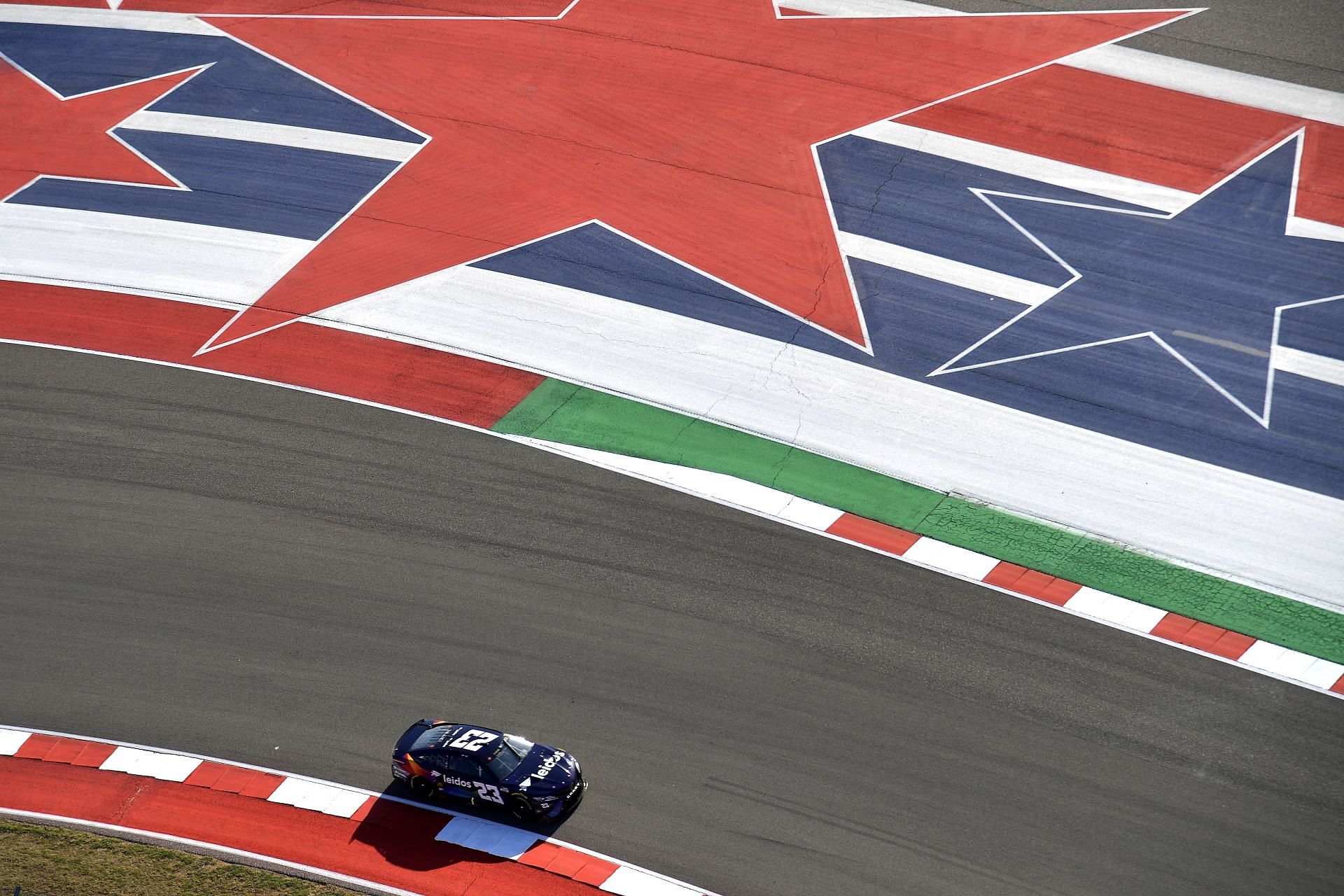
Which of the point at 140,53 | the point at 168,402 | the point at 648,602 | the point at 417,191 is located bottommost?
the point at 648,602

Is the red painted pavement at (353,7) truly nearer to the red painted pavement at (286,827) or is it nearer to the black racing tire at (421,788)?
the red painted pavement at (286,827)

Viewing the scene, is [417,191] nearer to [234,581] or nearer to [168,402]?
[168,402]

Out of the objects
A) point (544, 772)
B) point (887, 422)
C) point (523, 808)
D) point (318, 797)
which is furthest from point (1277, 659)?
point (318, 797)

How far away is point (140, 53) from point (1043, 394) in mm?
27390

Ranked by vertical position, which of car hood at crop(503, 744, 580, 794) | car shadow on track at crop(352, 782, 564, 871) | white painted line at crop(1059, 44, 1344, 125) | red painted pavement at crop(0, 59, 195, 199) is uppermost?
red painted pavement at crop(0, 59, 195, 199)

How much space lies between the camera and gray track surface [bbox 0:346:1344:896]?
17.4 metres

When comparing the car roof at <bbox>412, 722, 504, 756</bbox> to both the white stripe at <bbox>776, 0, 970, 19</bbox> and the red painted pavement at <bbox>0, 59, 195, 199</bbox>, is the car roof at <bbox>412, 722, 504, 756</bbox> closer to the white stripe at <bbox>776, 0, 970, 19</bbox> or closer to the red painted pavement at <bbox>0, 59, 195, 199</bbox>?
the red painted pavement at <bbox>0, 59, 195, 199</bbox>

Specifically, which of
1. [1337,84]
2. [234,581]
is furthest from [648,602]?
[1337,84]

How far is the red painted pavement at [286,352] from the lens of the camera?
2477 cm

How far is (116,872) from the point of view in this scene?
17.3m

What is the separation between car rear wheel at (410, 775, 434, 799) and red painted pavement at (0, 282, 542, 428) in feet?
27.0

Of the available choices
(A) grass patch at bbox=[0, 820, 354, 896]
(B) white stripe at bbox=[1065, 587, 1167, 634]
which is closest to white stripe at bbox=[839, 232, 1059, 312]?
(B) white stripe at bbox=[1065, 587, 1167, 634]

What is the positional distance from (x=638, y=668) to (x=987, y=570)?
6.53m

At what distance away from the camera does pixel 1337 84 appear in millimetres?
30156
